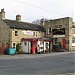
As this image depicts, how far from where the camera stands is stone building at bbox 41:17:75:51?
53719 millimetres

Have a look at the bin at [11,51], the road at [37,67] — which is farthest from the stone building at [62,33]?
the road at [37,67]

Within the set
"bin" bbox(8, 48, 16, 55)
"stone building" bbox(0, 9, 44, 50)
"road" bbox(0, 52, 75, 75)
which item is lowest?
"road" bbox(0, 52, 75, 75)

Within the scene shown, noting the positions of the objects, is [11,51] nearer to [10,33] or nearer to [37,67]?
[10,33]

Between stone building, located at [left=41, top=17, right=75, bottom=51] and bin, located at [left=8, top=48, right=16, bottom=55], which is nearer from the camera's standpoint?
bin, located at [left=8, top=48, right=16, bottom=55]

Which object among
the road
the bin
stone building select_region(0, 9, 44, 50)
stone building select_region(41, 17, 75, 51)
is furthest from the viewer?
stone building select_region(41, 17, 75, 51)

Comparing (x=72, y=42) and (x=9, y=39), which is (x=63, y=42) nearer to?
(x=72, y=42)

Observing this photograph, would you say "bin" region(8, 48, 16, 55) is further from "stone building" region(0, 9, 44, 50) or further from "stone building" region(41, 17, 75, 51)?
"stone building" region(41, 17, 75, 51)

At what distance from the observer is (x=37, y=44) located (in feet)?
154

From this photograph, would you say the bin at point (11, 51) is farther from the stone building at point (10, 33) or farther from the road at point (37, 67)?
the road at point (37, 67)

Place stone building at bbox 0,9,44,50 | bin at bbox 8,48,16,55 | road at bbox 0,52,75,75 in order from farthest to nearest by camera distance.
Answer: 1. stone building at bbox 0,9,44,50
2. bin at bbox 8,48,16,55
3. road at bbox 0,52,75,75

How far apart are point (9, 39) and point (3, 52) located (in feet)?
9.65

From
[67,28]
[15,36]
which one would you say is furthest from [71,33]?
[15,36]

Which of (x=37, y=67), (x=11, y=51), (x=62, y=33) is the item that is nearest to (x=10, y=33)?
(x=11, y=51)

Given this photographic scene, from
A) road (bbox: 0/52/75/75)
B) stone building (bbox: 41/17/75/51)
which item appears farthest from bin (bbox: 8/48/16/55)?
road (bbox: 0/52/75/75)
